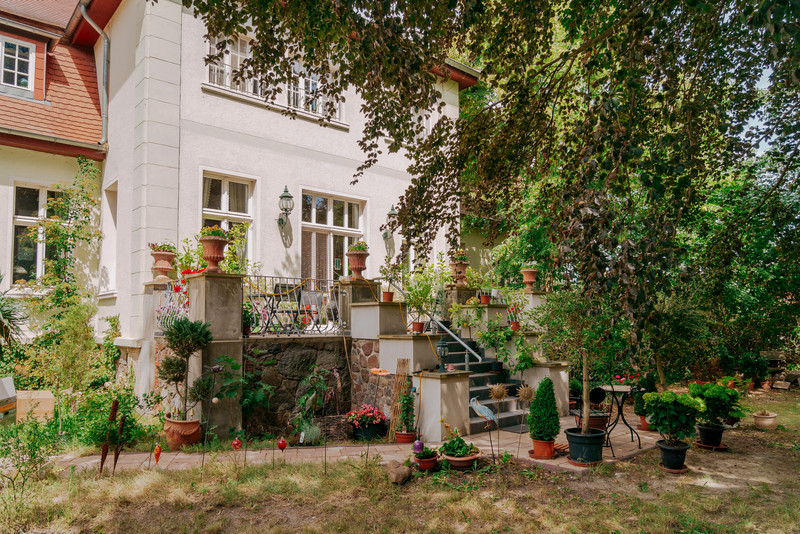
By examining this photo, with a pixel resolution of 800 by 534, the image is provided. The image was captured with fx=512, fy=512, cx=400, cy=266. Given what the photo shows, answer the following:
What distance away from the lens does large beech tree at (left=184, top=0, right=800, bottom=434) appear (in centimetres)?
332

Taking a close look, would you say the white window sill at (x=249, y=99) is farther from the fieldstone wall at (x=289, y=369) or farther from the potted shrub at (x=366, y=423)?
the potted shrub at (x=366, y=423)

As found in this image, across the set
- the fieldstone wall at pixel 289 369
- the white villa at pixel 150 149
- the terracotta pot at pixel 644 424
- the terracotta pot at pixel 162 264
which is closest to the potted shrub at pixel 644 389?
the terracotta pot at pixel 644 424

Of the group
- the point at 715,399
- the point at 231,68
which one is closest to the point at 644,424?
the point at 715,399

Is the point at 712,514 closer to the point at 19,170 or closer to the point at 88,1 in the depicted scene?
the point at 19,170

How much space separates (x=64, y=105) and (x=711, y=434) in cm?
1226

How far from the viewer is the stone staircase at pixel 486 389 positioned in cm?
740

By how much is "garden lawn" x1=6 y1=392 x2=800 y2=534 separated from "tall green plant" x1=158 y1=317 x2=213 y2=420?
144 cm

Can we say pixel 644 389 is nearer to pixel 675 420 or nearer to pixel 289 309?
pixel 675 420

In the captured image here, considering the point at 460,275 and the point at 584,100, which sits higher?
the point at 584,100

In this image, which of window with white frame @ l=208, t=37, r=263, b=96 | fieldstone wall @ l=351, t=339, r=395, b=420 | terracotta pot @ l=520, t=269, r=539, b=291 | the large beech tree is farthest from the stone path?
window with white frame @ l=208, t=37, r=263, b=96

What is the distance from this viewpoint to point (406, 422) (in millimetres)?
6887

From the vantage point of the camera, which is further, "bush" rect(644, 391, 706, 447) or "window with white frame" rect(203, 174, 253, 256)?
"window with white frame" rect(203, 174, 253, 256)

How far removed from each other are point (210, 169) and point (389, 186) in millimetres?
4071

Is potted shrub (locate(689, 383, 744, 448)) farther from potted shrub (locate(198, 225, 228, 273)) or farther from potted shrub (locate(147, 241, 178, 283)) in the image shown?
potted shrub (locate(147, 241, 178, 283))
